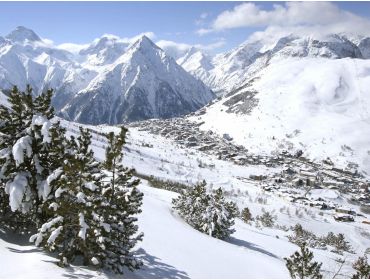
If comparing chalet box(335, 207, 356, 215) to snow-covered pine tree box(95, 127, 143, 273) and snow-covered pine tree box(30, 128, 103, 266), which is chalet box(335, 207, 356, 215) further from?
snow-covered pine tree box(30, 128, 103, 266)

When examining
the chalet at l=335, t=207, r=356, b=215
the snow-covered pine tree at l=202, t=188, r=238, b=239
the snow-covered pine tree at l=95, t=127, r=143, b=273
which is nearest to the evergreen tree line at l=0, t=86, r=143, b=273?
the snow-covered pine tree at l=95, t=127, r=143, b=273

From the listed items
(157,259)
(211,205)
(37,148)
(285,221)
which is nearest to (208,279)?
(157,259)

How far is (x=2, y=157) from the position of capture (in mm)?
17797

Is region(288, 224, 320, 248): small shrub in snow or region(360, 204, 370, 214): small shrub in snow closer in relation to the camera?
region(288, 224, 320, 248): small shrub in snow

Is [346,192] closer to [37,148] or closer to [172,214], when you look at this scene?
[172,214]

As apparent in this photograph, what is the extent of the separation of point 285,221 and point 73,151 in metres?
111

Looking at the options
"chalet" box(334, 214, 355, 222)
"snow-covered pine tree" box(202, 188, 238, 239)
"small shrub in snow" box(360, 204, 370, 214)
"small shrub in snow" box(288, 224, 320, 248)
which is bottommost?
"small shrub in snow" box(288, 224, 320, 248)

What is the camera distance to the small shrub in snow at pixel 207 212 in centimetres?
3781

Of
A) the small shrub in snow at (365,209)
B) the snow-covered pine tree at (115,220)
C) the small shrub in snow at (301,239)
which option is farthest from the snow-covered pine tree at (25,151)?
the small shrub in snow at (365,209)

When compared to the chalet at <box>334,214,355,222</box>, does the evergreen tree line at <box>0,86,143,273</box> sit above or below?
above

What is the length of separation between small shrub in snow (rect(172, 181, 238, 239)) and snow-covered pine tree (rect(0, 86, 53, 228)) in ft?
69.4

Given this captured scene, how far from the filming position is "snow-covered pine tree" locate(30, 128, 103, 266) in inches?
633

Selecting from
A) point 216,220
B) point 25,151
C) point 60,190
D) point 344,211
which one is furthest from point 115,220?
point 344,211

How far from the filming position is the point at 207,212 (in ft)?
126
